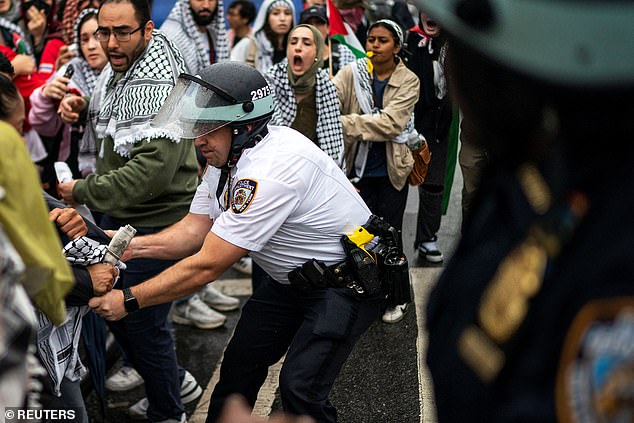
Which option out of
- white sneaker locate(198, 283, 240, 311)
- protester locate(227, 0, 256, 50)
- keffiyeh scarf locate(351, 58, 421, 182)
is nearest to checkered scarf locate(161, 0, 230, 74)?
keffiyeh scarf locate(351, 58, 421, 182)

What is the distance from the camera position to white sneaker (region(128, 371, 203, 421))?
4.43m

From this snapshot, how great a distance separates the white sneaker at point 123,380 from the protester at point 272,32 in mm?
3262

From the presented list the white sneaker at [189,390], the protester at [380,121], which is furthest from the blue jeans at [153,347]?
the protester at [380,121]

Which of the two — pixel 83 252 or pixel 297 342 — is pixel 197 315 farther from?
pixel 83 252

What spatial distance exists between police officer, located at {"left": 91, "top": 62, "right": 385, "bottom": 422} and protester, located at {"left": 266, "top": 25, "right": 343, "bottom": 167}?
1836mm

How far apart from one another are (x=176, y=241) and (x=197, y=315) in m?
1.96

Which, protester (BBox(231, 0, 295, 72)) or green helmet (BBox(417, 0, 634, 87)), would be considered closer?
green helmet (BBox(417, 0, 634, 87))

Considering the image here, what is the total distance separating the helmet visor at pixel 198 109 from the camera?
3324 millimetres

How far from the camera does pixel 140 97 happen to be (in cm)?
410

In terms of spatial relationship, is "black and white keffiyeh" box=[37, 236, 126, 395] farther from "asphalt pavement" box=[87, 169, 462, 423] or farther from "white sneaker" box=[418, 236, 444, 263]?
"white sneaker" box=[418, 236, 444, 263]

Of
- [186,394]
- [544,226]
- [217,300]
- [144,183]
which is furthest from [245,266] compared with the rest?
[544,226]

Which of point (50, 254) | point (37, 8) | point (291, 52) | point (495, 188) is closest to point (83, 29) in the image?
point (291, 52)

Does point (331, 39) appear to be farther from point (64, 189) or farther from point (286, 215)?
point (286, 215)

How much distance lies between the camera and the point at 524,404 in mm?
1114
